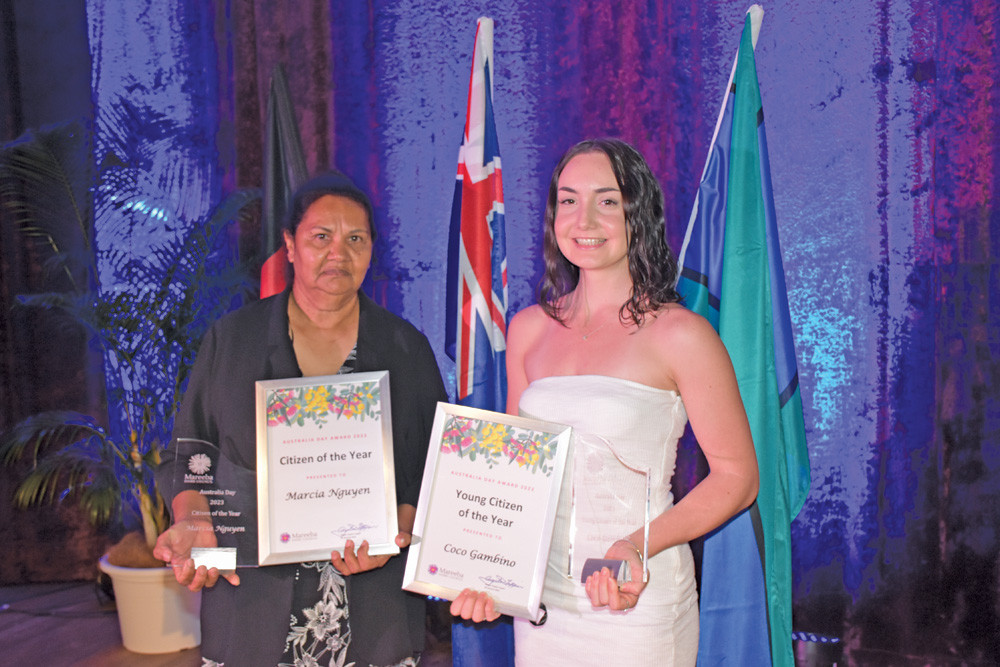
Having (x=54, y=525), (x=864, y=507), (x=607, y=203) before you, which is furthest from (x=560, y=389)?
(x=54, y=525)

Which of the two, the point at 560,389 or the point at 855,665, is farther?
the point at 855,665

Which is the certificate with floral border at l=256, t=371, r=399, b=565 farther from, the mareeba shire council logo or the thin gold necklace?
the thin gold necklace

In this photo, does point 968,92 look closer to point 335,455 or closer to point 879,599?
point 879,599

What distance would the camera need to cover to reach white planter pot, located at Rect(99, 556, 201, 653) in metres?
3.51

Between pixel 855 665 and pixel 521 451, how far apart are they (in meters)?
2.82

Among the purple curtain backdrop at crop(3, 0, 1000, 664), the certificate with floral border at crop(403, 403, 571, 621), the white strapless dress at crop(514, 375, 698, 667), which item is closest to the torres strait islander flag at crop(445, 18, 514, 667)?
the purple curtain backdrop at crop(3, 0, 1000, 664)

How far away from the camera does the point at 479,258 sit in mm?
2820

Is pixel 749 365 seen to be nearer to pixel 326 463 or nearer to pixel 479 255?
pixel 479 255

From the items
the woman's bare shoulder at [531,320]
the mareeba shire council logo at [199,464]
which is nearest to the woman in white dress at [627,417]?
the woman's bare shoulder at [531,320]

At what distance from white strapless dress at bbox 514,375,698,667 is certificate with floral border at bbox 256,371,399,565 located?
34 cm

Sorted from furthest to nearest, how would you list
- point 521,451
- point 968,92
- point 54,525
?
1. point 54,525
2. point 968,92
3. point 521,451

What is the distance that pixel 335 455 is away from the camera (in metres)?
1.56

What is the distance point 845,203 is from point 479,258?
1.72 metres
